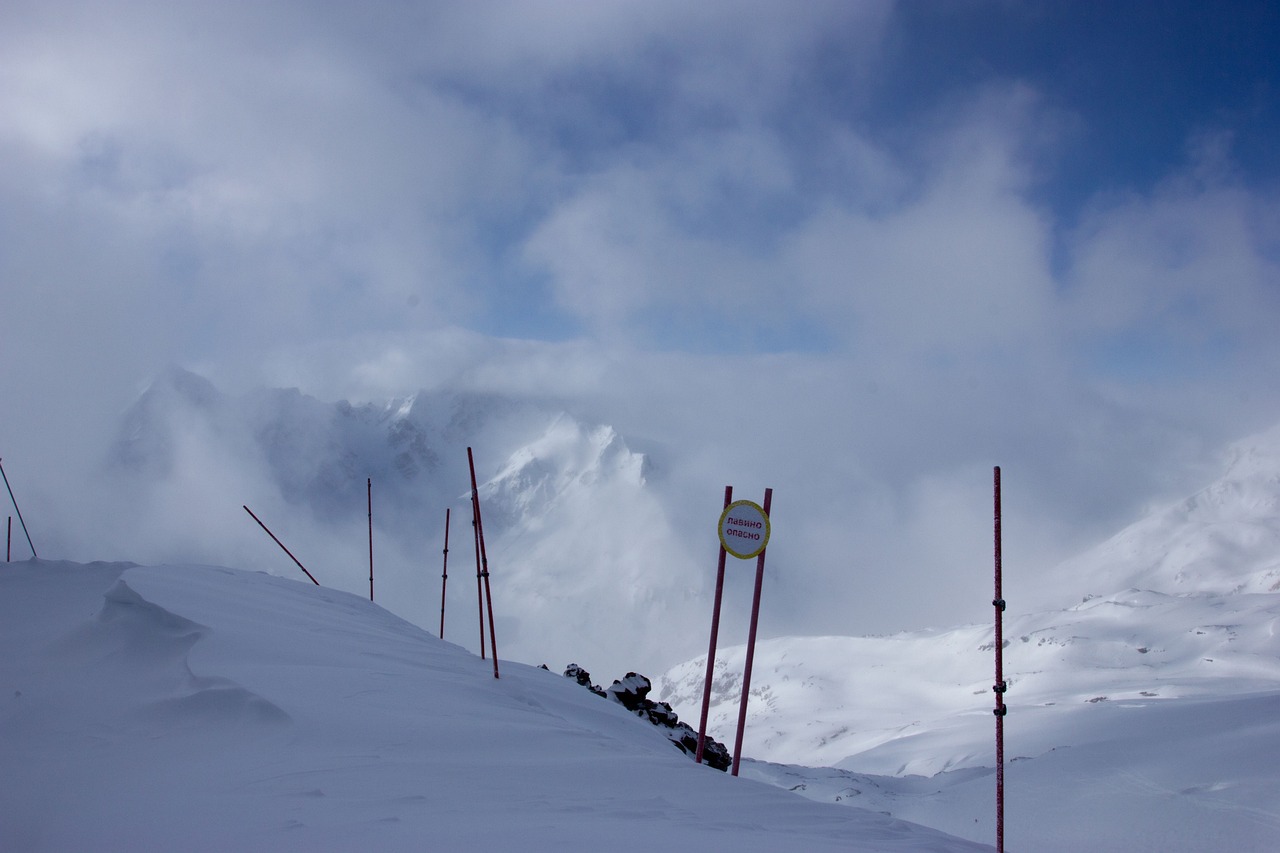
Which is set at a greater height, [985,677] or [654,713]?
[985,677]

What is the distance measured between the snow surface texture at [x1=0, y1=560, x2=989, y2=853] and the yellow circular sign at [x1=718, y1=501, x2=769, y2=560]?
2.16m

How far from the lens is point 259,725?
19.3 ft

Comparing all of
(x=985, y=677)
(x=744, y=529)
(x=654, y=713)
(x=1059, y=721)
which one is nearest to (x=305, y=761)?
(x=744, y=529)

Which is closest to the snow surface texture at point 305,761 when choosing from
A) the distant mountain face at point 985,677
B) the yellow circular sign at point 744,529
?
the yellow circular sign at point 744,529

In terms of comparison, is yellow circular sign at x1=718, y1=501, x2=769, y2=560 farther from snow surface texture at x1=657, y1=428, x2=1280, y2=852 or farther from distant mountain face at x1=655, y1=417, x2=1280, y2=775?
distant mountain face at x1=655, y1=417, x2=1280, y2=775

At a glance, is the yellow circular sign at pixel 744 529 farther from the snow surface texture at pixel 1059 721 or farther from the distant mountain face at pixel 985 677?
the distant mountain face at pixel 985 677

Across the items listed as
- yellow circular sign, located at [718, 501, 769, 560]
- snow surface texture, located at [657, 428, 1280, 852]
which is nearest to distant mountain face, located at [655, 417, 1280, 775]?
snow surface texture, located at [657, 428, 1280, 852]

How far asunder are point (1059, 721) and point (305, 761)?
1019 inches

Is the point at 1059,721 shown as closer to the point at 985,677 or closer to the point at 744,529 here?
the point at 744,529

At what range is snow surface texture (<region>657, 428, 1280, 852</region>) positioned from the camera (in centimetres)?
923

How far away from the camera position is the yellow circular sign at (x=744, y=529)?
7655 millimetres

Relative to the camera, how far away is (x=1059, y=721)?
24078mm

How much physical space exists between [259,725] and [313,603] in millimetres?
7633

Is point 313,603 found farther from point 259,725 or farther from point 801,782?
point 801,782
